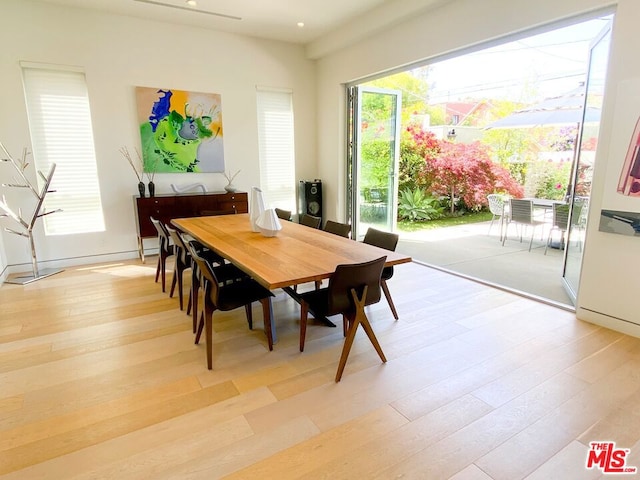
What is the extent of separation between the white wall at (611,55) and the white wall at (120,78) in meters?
1.95

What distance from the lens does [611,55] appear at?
2736 mm

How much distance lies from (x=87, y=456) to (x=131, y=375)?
665 millimetres

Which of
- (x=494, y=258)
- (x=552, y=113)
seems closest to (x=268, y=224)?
(x=494, y=258)

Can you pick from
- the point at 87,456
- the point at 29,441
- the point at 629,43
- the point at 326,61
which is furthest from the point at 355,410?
the point at 326,61

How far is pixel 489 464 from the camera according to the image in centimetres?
161

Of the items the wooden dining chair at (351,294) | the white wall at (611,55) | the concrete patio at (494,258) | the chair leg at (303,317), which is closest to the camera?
the wooden dining chair at (351,294)

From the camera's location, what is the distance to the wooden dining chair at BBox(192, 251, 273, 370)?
232 cm

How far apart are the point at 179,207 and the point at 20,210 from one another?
1.84m

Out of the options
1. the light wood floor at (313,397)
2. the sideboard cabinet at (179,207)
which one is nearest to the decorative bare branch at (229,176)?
the sideboard cabinet at (179,207)

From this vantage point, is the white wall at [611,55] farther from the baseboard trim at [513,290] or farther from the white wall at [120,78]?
the white wall at [120,78]

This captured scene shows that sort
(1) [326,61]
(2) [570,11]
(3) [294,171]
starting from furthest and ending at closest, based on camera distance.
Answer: (3) [294,171] < (1) [326,61] < (2) [570,11]

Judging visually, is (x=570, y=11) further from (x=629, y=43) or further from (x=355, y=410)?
(x=355, y=410)

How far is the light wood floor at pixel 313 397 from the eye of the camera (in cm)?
164

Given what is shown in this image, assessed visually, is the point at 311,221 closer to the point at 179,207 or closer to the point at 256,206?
the point at 256,206
